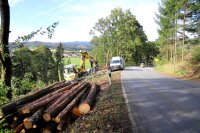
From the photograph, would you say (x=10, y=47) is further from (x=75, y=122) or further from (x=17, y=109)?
(x=75, y=122)

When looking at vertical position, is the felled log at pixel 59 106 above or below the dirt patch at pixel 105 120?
above

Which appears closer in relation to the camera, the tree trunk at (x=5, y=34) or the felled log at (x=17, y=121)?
the tree trunk at (x=5, y=34)

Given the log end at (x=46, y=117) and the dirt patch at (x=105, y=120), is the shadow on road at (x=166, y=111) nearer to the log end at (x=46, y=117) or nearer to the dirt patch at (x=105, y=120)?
the dirt patch at (x=105, y=120)

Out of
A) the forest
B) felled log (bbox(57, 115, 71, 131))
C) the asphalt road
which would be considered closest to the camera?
the asphalt road

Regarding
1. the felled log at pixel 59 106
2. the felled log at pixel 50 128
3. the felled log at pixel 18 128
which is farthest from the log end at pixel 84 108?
the felled log at pixel 18 128

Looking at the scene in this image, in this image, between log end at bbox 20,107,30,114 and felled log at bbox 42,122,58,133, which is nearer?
felled log at bbox 42,122,58,133

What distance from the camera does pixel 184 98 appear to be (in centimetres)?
1656

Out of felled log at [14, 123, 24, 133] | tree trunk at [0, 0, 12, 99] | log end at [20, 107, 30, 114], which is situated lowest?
felled log at [14, 123, 24, 133]

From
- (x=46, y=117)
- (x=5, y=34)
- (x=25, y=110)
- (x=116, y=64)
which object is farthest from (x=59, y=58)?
(x=5, y=34)

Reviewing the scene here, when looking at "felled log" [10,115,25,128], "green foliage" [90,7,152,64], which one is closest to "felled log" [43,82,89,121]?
"felled log" [10,115,25,128]

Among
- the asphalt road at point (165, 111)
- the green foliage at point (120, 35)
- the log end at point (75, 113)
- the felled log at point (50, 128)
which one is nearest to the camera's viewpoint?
the asphalt road at point (165, 111)

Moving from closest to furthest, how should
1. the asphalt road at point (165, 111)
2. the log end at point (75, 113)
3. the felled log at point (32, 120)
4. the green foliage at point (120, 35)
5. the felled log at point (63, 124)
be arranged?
the asphalt road at point (165, 111) → the felled log at point (32, 120) → the felled log at point (63, 124) → the log end at point (75, 113) → the green foliage at point (120, 35)

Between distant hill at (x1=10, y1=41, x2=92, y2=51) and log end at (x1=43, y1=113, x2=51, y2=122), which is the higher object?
distant hill at (x1=10, y1=41, x2=92, y2=51)

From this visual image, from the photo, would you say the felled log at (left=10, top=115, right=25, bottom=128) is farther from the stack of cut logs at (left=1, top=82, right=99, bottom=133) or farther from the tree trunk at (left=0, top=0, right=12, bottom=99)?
the tree trunk at (left=0, top=0, right=12, bottom=99)
